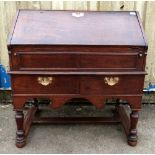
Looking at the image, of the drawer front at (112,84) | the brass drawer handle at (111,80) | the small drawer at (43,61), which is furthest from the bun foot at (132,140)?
the small drawer at (43,61)

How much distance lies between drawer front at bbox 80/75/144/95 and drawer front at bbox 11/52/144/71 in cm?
9

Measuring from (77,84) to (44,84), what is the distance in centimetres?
28

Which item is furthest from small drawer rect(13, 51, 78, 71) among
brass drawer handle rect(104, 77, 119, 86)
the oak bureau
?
brass drawer handle rect(104, 77, 119, 86)

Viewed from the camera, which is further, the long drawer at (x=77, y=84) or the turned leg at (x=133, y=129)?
the turned leg at (x=133, y=129)

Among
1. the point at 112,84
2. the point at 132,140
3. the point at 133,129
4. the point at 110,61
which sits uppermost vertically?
the point at 110,61

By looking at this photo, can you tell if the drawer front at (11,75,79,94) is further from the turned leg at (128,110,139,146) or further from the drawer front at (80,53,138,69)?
the turned leg at (128,110,139,146)

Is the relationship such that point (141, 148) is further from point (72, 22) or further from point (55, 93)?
point (72, 22)

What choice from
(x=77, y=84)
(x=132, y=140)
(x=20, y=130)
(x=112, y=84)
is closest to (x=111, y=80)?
(x=112, y=84)

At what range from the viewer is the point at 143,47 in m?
2.46

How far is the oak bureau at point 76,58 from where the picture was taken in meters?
2.46

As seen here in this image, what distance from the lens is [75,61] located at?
2502mm

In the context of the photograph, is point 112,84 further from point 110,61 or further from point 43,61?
point 43,61

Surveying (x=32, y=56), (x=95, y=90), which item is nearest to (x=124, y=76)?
(x=95, y=90)

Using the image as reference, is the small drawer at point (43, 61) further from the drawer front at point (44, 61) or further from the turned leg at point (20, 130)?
the turned leg at point (20, 130)
